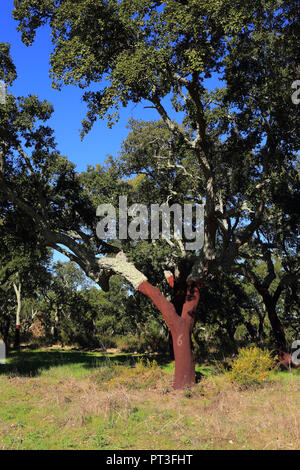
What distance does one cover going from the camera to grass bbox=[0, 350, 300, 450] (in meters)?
6.39

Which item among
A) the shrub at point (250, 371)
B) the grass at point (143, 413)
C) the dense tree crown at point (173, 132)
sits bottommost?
the grass at point (143, 413)

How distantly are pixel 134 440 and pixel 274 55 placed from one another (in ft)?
39.2

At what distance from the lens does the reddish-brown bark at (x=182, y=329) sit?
37.4 feet

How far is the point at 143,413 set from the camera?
8.42 meters

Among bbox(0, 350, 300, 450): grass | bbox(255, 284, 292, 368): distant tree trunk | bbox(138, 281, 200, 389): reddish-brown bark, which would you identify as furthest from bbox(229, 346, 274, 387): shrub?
bbox(255, 284, 292, 368): distant tree trunk

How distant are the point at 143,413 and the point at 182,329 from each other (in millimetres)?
4013

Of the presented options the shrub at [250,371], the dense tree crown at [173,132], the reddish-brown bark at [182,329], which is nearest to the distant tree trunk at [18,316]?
the dense tree crown at [173,132]

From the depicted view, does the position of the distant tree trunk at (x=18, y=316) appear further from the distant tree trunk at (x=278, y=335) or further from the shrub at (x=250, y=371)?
the shrub at (x=250, y=371)

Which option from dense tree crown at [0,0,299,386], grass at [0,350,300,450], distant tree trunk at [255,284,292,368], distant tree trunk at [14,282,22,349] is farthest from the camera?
distant tree trunk at [14,282,22,349]

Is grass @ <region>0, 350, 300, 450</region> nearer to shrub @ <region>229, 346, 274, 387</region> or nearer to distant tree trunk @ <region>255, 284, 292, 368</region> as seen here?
shrub @ <region>229, 346, 274, 387</region>

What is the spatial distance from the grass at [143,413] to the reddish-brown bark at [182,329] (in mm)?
557

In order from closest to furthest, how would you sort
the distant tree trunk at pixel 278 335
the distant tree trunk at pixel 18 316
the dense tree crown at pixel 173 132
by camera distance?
the dense tree crown at pixel 173 132
the distant tree trunk at pixel 278 335
the distant tree trunk at pixel 18 316

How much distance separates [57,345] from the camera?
1230 inches

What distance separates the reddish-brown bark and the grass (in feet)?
A: 1.83
